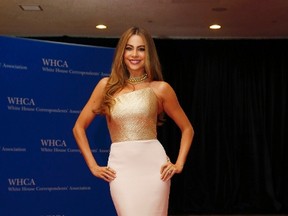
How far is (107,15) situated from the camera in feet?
23.2

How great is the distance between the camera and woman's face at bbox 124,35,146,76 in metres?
2.57

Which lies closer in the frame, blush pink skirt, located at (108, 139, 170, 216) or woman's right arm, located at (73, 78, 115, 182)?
blush pink skirt, located at (108, 139, 170, 216)

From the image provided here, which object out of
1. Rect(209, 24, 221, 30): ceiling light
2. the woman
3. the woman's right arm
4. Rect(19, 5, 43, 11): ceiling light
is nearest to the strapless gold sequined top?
the woman

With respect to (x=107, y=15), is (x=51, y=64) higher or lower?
lower

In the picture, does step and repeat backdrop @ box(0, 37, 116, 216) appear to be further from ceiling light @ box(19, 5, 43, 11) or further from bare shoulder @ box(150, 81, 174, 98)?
ceiling light @ box(19, 5, 43, 11)

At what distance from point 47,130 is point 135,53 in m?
1.34

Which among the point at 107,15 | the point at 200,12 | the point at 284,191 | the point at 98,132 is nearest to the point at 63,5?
the point at 107,15

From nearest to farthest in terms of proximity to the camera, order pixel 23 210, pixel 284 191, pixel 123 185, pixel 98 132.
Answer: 1. pixel 123 185
2. pixel 23 210
3. pixel 98 132
4. pixel 284 191

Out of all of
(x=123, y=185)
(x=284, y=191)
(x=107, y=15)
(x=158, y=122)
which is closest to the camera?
(x=123, y=185)

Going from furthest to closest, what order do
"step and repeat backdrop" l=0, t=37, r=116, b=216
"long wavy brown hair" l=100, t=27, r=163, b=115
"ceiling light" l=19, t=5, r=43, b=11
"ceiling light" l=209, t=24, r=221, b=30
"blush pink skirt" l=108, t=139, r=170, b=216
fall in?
1. "ceiling light" l=209, t=24, r=221, b=30
2. "ceiling light" l=19, t=5, r=43, b=11
3. "step and repeat backdrop" l=0, t=37, r=116, b=216
4. "long wavy brown hair" l=100, t=27, r=163, b=115
5. "blush pink skirt" l=108, t=139, r=170, b=216

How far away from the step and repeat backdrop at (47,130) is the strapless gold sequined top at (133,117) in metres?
1.21

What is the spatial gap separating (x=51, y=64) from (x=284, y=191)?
594cm

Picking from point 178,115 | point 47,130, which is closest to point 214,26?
point 47,130

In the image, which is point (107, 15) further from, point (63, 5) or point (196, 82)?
point (196, 82)
